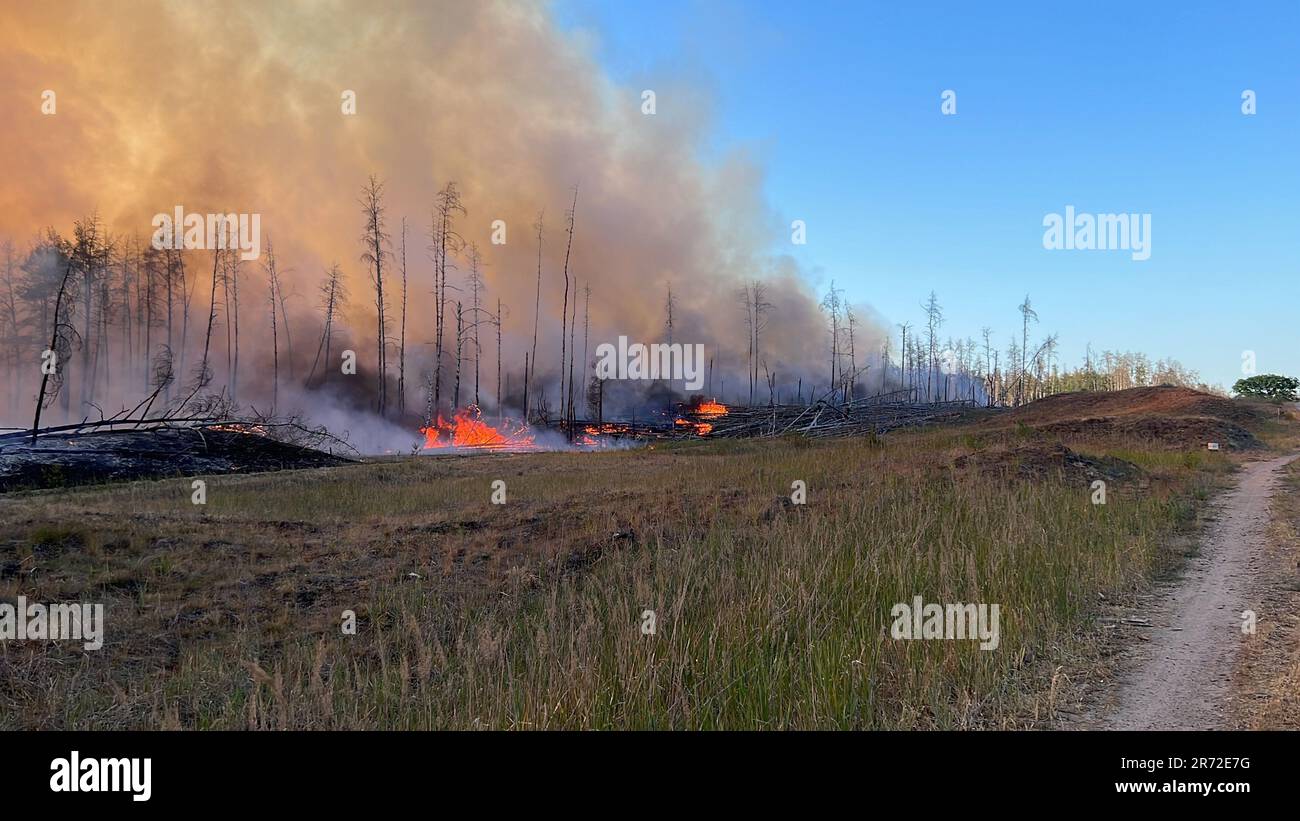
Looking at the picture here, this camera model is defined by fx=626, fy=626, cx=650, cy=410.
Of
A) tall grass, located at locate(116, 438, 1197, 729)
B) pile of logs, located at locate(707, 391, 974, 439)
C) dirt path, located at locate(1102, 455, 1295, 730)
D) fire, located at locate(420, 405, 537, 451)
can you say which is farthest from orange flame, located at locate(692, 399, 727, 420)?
dirt path, located at locate(1102, 455, 1295, 730)

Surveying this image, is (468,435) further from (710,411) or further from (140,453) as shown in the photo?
(140,453)

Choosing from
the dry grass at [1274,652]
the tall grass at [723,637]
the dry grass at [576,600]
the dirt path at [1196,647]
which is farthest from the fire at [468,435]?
the dry grass at [1274,652]

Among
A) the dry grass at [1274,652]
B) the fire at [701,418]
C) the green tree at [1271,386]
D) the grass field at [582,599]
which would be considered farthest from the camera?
the green tree at [1271,386]

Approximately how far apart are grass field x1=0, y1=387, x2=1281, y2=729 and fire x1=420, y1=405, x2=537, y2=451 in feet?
116

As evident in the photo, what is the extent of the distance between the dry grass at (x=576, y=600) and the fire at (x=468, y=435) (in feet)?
117

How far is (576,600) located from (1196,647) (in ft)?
20.0

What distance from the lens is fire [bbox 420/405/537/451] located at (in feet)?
165

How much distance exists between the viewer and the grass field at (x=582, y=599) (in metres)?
4.70

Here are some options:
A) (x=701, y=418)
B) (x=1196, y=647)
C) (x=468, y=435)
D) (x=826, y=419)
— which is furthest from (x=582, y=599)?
(x=701, y=418)

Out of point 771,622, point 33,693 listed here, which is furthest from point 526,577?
point 33,693

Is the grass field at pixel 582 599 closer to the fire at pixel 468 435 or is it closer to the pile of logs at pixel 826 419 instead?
the pile of logs at pixel 826 419

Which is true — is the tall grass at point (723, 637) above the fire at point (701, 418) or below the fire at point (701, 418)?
below

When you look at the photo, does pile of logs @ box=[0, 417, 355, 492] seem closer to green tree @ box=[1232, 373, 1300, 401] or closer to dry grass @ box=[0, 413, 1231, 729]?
dry grass @ box=[0, 413, 1231, 729]
